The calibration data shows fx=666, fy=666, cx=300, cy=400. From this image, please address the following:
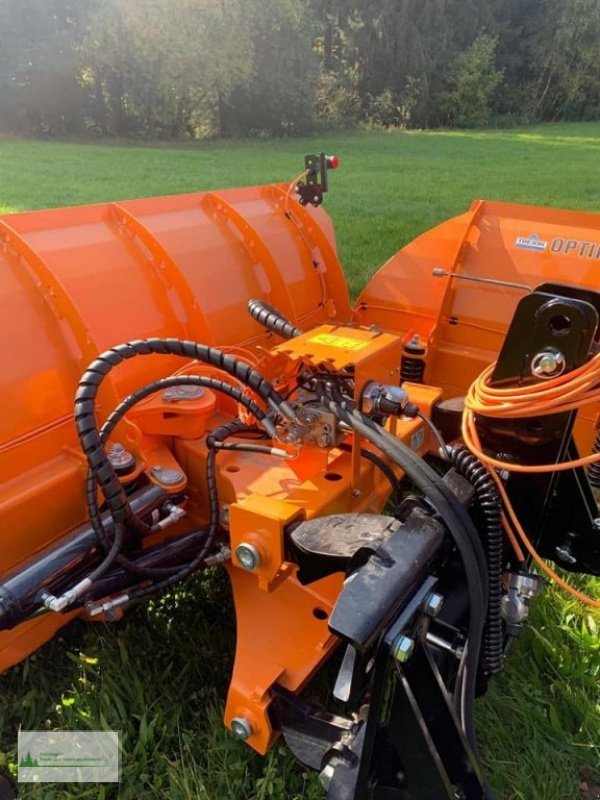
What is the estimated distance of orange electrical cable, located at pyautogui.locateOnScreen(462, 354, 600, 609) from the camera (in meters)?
1.57

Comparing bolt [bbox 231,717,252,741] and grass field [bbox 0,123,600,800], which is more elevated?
bolt [bbox 231,717,252,741]

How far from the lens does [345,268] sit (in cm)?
693

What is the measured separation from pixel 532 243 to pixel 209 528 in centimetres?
241

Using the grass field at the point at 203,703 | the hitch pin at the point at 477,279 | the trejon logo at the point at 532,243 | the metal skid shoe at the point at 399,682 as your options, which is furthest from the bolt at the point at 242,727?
the trejon logo at the point at 532,243

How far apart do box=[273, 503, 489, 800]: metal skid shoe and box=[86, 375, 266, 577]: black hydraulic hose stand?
2.14 ft

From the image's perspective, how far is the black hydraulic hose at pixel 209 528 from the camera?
2.11 metres

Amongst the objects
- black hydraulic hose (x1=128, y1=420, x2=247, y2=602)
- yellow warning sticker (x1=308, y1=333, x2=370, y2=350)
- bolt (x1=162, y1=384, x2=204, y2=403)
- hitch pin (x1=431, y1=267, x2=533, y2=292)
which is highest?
yellow warning sticker (x1=308, y1=333, x2=370, y2=350)

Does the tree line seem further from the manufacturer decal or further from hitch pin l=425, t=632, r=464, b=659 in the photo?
hitch pin l=425, t=632, r=464, b=659

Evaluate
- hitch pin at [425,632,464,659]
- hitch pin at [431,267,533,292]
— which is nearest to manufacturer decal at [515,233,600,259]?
hitch pin at [431,267,533,292]

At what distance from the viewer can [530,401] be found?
1.64 m

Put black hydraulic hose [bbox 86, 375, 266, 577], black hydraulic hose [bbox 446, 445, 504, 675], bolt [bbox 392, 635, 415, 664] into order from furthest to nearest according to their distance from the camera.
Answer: black hydraulic hose [bbox 86, 375, 266, 577], black hydraulic hose [bbox 446, 445, 504, 675], bolt [bbox 392, 635, 415, 664]

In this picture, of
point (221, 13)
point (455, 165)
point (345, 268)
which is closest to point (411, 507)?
point (345, 268)

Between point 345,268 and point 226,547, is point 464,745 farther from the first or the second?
point 345,268

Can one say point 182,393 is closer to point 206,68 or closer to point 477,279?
point 477,279
